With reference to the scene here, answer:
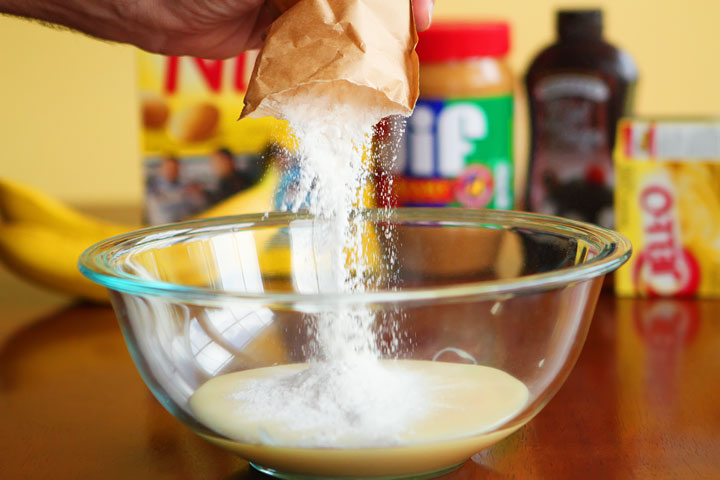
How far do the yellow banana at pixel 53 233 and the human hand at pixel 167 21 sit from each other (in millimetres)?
252

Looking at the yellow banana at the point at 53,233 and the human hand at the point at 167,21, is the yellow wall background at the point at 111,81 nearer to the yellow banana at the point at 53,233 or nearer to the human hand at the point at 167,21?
the yellow banana at the point at 53,233

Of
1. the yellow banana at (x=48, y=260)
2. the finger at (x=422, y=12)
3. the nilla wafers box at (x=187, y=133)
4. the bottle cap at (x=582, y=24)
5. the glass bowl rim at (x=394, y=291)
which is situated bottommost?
the yellow banana at (x=48, y=260)

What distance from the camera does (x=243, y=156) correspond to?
122 centimetres

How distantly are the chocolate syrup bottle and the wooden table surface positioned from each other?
227mm

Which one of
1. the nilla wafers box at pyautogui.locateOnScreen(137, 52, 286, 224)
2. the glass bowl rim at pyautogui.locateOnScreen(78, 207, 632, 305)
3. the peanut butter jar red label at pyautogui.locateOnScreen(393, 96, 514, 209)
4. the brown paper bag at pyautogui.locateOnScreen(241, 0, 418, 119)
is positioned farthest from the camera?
the nilla wafers box at pyautogui.locateOnScreen(137, 52, 286, 224)

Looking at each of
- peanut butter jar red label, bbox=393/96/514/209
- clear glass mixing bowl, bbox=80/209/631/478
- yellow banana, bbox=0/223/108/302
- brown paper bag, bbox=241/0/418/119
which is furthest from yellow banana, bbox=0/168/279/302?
brown paper bag, bbox=241/0/418/119

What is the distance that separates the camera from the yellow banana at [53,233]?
998 millimetres

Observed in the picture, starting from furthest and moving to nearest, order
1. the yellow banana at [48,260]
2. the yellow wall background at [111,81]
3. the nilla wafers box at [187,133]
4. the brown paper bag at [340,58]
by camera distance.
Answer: the yellow wall background at [111,81], the nilla wafers box at [187,133], the yellow banana at [48,260], the brown paper bag at [340,58]

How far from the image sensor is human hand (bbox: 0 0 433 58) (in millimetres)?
752

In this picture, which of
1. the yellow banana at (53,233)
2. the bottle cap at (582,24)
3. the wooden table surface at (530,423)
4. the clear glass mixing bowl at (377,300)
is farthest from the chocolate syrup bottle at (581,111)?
the clear glass mixing bowl at (377,300)

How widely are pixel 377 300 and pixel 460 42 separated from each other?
2.34 ft

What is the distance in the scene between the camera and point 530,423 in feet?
2.10

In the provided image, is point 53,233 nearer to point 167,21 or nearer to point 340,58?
point 167,21

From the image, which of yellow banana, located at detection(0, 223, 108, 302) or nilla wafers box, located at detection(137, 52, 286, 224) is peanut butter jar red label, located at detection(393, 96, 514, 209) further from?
yellow banana, located at detection(0, 223, 108, 302)
